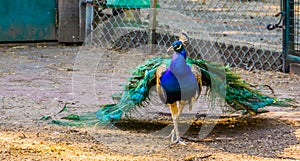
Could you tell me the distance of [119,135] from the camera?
4.00 m

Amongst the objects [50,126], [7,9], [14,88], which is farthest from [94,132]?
[7,9]

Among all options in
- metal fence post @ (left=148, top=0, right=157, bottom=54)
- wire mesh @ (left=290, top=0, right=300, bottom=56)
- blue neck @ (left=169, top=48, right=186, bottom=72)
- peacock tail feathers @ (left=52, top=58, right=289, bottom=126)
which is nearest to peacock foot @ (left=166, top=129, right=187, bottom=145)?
peacock tail feathers @ (left=52, top=58, right=289, bottom=126)

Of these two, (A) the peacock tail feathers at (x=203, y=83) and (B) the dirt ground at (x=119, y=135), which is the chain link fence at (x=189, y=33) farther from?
(A) the peacock tail feathers at (x=203, y=83)

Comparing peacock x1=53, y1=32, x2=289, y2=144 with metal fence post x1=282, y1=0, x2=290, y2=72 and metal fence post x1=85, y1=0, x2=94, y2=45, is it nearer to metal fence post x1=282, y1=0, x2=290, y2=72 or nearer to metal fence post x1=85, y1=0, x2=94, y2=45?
metal fence post x1=282, y1=0, x2=290, y2=72

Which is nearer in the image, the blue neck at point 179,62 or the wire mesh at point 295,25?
the blue neck at point 179,62

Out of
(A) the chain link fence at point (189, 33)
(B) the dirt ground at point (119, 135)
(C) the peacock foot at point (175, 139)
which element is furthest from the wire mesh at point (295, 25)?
(C) the peacock foot at point (175, 139)

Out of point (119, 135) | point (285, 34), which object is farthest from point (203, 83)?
point (285, 34)

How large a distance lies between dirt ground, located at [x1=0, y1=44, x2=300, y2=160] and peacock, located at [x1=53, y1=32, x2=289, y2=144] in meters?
0.12

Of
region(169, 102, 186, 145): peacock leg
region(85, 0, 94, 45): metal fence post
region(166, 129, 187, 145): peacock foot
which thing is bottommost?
region(85, 0, 94, 45): metal fence post

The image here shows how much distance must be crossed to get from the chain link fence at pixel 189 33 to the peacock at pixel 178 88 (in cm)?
266

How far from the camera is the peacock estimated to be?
3.67 metres

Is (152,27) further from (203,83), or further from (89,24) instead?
(203,83)

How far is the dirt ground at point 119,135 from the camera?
141 inches

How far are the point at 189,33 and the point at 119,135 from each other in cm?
443
